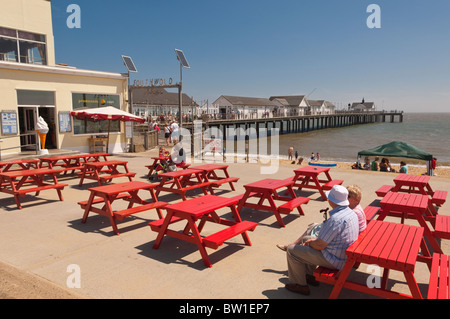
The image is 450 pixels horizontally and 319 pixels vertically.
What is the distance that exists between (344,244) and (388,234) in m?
0.60

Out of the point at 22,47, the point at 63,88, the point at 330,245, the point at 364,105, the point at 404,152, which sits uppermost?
the point at 364,105

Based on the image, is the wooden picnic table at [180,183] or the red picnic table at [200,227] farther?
the wooden picnic table at [180,183]

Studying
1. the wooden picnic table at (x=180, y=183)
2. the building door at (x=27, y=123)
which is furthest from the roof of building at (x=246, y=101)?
the wooden picnic table at (x=180, y=183)

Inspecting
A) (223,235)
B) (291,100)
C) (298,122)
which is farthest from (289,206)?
(291,100)

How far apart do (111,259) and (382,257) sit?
10.3ft

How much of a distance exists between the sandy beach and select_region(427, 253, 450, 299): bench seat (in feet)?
1.84

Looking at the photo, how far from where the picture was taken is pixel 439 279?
2.91m

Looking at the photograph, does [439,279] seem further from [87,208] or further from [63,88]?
[63,88]

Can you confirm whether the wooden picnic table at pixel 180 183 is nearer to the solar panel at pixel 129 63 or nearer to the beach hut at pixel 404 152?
the solar panel at pixel 129 63

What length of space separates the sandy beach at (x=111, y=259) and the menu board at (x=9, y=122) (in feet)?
22.7

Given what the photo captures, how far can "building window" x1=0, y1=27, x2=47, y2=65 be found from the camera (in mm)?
14484

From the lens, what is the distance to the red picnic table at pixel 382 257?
2.77 m

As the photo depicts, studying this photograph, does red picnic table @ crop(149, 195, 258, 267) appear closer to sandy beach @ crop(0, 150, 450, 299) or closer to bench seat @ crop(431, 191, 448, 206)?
sandy beach @ crop(0, 150, 450, 299)

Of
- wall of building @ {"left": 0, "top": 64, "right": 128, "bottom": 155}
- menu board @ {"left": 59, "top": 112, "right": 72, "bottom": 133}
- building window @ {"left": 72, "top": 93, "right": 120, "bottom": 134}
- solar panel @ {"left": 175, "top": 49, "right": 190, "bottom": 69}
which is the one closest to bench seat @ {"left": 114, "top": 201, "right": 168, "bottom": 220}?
wall of building @ {"left": 0, "top": 64, "right": 128, "bottom": 155}
